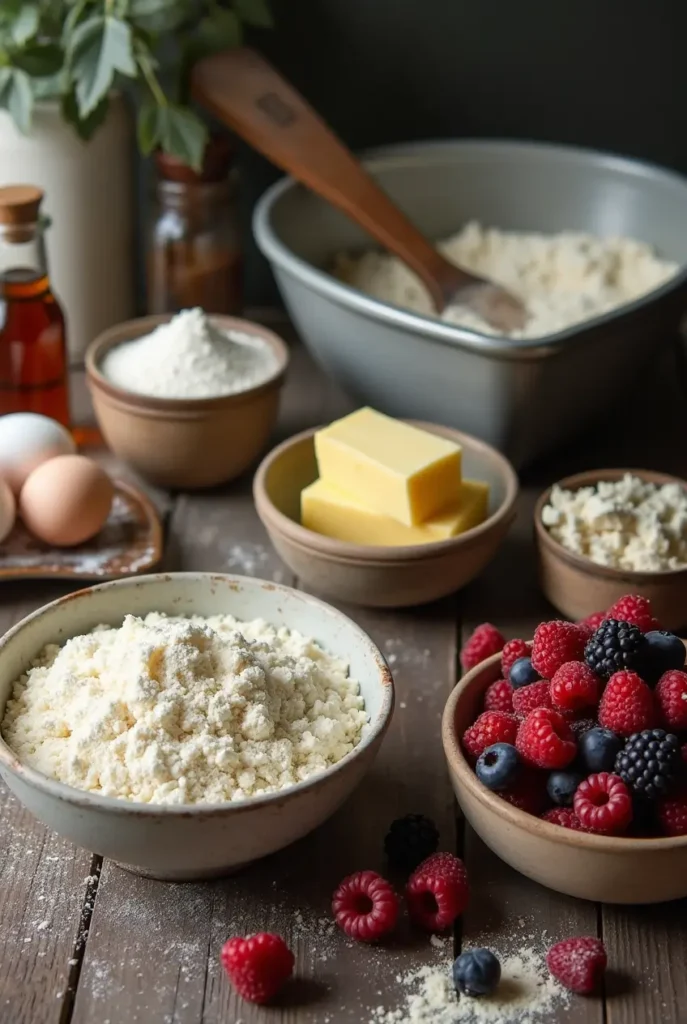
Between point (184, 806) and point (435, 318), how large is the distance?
826 millimetres

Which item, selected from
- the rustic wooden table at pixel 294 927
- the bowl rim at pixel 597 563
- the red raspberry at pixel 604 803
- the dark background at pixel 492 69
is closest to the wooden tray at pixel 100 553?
the rustic wooden table at pixel 294 927

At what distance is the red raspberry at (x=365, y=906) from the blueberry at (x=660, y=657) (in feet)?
0.94

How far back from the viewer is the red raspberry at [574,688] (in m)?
1.14

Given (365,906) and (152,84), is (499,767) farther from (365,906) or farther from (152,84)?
(152,84)

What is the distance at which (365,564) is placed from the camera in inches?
58.6

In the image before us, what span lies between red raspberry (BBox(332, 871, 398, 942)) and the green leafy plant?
107 centimetres

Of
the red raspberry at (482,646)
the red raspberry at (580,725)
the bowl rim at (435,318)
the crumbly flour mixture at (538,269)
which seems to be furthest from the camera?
the crumbly flour mixture at (538,269)

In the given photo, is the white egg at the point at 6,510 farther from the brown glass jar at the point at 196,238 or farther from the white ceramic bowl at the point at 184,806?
the brown glass jar at the point at 196,238

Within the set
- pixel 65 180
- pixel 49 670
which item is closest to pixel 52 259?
pixel 65 180

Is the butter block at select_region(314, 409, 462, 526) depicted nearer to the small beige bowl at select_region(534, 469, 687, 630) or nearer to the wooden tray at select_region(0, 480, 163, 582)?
the small beige bowl at select_region(534, 469, 687, 630)

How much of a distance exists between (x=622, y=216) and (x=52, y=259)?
0.88m

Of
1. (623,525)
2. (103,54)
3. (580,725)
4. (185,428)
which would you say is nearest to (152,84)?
(103,54)

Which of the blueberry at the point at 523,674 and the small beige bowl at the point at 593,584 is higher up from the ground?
the blueberry at the point at 523,674

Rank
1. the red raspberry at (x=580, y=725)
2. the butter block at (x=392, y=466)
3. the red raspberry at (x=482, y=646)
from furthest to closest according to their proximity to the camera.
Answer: the butter block at (x=392, y=466) < the red raspberry at (x=482, y=646) < the red raspberry at (x=580, y=725)
